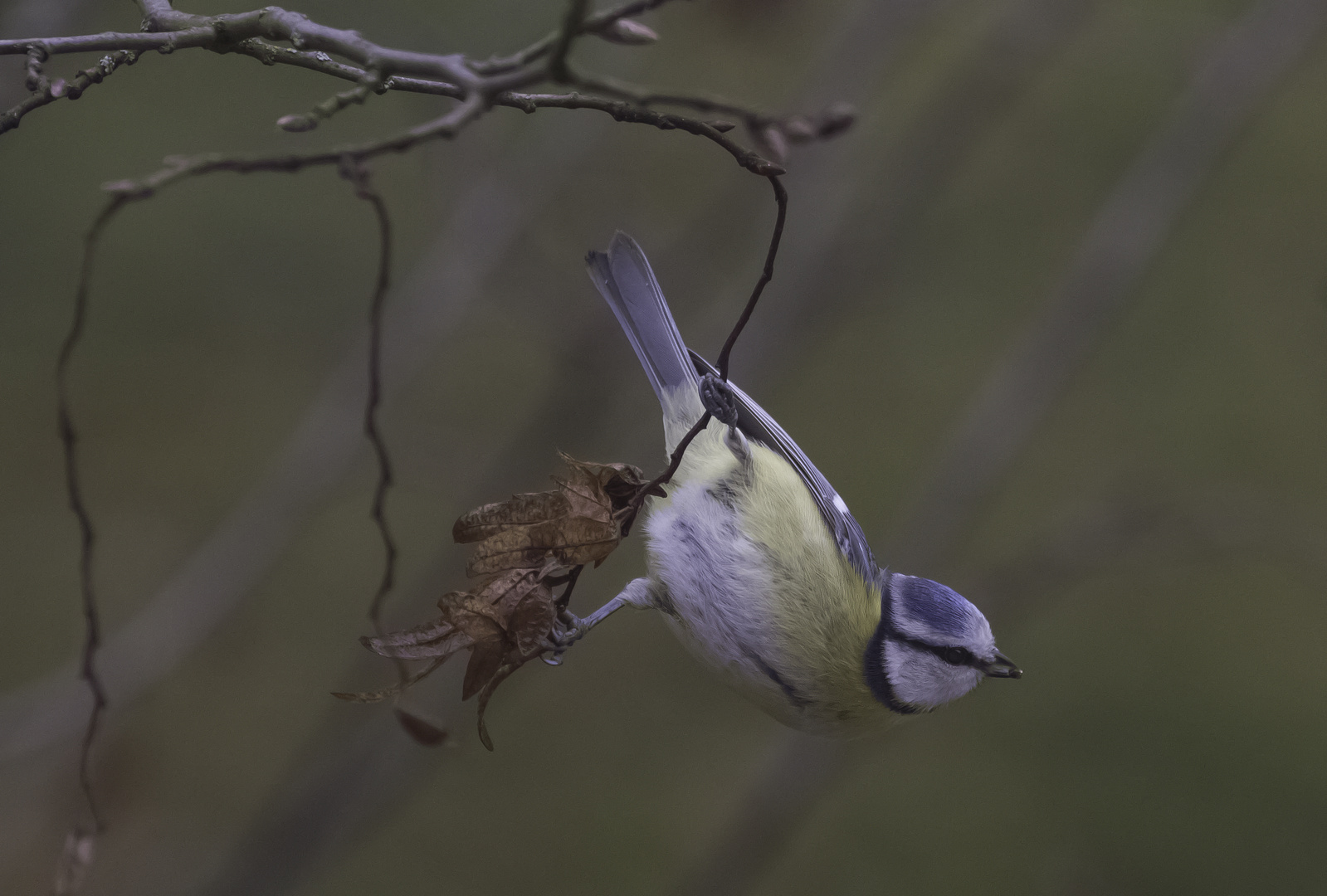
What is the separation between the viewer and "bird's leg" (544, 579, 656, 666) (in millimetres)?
1787

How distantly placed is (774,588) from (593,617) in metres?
0.38

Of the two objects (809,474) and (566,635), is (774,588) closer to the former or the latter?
(809,474)

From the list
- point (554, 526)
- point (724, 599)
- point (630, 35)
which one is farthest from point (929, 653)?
point (630, 35)

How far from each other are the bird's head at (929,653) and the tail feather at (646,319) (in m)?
0.68

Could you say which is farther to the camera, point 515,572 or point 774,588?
point 774,588

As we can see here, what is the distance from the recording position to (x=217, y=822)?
4.23 metres

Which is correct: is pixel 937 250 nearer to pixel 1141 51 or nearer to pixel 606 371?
pixel 1141 51

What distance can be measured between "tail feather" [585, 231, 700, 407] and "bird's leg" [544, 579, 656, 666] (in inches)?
20.2

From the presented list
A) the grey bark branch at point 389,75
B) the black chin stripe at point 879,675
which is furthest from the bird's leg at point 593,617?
the grey bark branch at point 389,75

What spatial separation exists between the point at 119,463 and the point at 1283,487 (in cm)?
543

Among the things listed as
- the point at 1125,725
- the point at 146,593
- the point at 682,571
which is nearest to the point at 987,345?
the point at 1125,725

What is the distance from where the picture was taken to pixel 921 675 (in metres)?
2.11

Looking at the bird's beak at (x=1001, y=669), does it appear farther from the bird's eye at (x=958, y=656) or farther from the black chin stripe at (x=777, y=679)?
the black chin stripe at (x=777, y=679)

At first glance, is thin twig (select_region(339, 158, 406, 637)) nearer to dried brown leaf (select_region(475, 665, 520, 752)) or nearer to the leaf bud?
dried brown leaf (select_region(475, 665, 520, 752))
